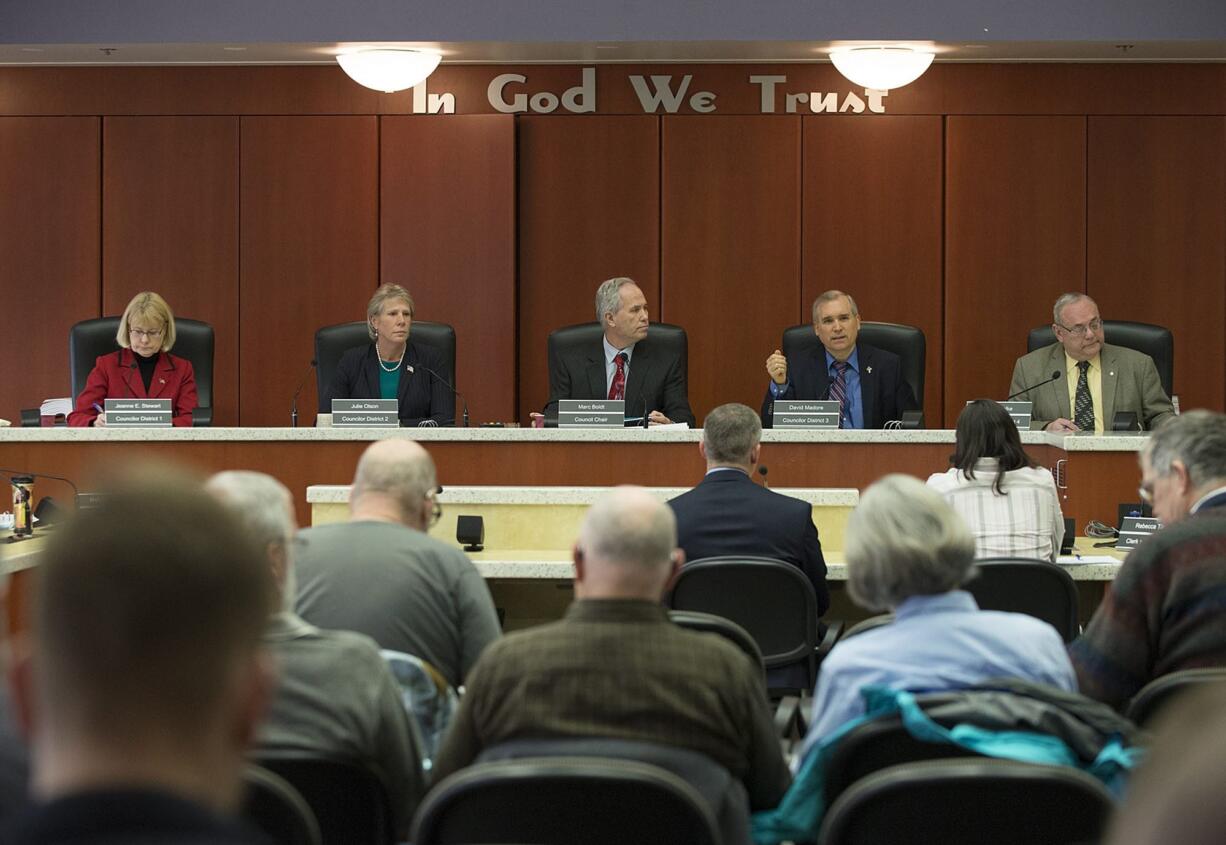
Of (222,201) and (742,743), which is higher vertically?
(222,201)

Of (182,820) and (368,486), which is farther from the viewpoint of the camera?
(368,486)

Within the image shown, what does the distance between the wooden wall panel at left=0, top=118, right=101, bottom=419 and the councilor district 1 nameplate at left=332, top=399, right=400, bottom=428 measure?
3.01m

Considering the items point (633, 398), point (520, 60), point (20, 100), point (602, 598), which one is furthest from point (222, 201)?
point (602, 598)

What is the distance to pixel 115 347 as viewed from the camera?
6.53m

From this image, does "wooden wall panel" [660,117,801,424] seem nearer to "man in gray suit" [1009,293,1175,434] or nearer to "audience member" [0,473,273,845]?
"man in gray suit" [1009,293,1175,434]

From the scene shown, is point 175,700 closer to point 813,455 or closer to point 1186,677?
point 1186,677

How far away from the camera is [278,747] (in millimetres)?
1962

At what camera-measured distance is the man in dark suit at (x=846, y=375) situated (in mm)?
6117

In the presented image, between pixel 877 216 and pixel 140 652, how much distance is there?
743 cm

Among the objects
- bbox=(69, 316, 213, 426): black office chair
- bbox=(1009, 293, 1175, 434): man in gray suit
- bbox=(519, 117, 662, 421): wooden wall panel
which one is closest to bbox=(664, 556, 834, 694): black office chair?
bbox=(1009, 293, 1175, 434): man in gray suit

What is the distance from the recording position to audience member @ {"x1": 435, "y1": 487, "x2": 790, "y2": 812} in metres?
1.99

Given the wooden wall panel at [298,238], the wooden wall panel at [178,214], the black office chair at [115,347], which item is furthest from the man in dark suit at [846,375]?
the wooden wall panel at [178,214]

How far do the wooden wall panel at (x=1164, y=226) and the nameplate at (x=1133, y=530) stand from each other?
3582 millimetres

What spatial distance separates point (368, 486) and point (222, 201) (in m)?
5.35
